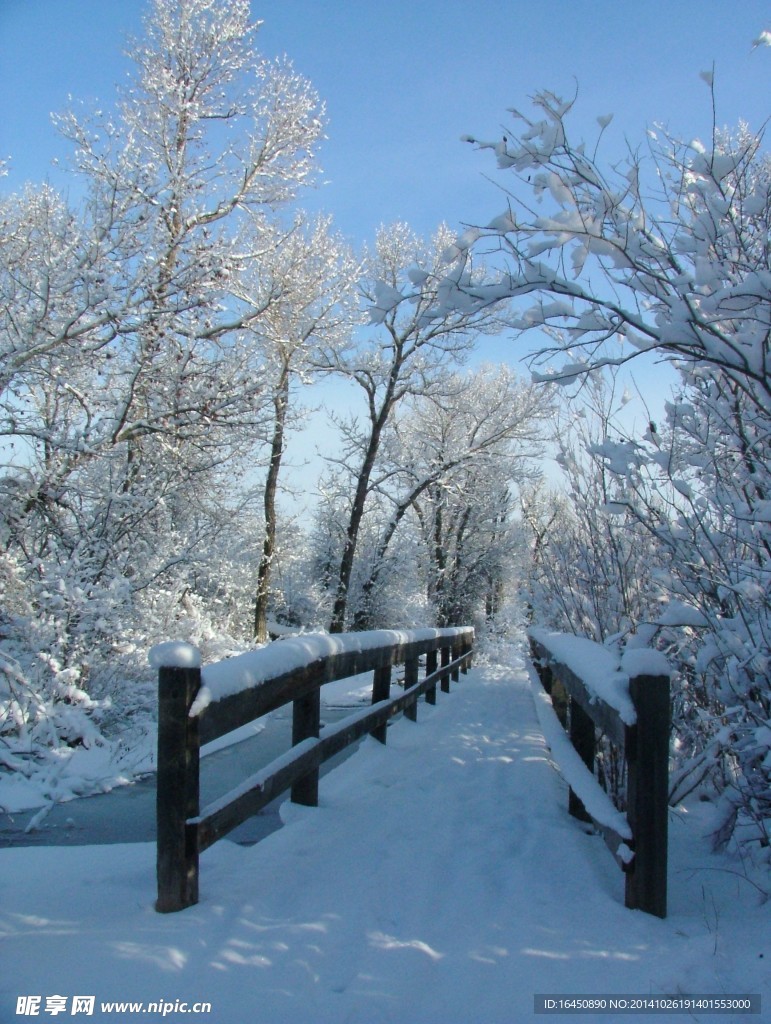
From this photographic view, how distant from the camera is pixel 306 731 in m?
4.06

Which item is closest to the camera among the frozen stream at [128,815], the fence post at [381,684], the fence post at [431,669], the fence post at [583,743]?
the frozen stream at [128,815]

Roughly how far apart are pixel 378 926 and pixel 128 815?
2.72 meters

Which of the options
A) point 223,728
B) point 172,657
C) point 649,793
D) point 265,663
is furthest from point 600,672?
point 172,657

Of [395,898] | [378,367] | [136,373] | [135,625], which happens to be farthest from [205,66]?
[395,898]

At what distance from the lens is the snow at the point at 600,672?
3000 mm

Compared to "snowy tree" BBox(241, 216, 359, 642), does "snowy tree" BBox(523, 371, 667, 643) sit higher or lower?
lower

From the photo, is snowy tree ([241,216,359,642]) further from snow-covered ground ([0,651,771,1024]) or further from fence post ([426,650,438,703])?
snow-covered ground ([0,651,771,1024])

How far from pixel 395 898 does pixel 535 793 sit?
220 centimetres

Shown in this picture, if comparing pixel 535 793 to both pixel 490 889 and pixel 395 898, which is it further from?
pixel 395 898

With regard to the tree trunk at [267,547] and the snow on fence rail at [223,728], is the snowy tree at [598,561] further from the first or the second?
the tree trunk at [267,547]

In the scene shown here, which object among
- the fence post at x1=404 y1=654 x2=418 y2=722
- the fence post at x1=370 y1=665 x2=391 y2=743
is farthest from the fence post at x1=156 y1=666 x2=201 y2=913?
the fence post at x1=404 y1=654 x2=418 y2=722

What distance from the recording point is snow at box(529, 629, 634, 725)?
300cm

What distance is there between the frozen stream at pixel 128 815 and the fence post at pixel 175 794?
1.35m

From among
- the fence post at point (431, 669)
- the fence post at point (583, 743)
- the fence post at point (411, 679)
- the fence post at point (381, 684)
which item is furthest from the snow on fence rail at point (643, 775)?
the fence post at point (431, 669)
